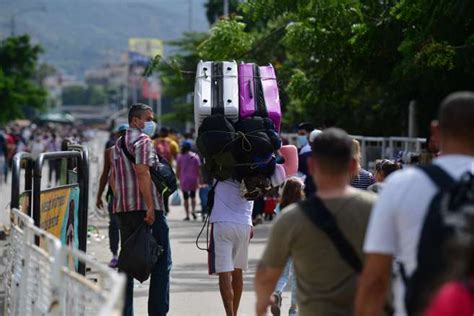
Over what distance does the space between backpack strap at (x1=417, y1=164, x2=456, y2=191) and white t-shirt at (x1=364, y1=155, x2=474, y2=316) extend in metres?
0.02

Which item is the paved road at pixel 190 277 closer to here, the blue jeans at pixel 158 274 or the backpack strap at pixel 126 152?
the blue jeans at pixel 158 274

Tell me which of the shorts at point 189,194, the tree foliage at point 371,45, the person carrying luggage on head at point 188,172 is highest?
the tree foliage at point 371,45

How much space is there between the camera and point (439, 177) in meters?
5.11

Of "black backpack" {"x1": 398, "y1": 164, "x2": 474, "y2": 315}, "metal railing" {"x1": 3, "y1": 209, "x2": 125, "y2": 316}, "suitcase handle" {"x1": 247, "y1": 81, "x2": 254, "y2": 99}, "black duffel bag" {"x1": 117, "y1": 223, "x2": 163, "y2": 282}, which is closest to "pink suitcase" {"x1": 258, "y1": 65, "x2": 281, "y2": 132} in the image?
"suitcase handle" {"x1": 247, "y1": 81, "x2": 254, "y2": 99}

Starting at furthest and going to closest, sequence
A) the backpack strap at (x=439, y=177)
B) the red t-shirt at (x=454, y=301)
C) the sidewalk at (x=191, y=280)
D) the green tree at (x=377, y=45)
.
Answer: the green tree at (x=377, y=45), the sidewalk at (x=191, y=280), the backpack strap at (x=439, y=177), the red t-shirt at (x=454, y=301)

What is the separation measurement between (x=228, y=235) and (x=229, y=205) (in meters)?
0.24

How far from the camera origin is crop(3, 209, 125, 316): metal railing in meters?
5.56

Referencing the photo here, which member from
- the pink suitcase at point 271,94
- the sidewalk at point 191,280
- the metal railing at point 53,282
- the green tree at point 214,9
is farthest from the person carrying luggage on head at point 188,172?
the green tree at point 214,9

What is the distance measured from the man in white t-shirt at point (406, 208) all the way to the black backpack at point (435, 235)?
0.12 feet

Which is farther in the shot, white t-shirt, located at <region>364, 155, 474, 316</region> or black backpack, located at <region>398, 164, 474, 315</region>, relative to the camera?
white t-shirt, located at <region>364, 155, 474, 316</region>

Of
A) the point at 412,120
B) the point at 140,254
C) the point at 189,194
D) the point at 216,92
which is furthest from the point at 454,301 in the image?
the point at 189,194

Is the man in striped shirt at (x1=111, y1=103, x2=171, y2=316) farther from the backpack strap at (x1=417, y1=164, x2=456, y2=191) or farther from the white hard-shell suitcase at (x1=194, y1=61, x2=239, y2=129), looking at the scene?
the backpack strap at (x1=417, y1=164, x2=456, y2=191)

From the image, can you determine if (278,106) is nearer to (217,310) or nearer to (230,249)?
(230,249)

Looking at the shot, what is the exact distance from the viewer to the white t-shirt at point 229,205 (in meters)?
10.0
